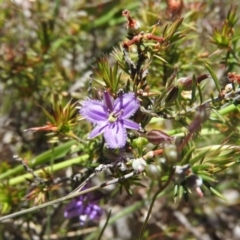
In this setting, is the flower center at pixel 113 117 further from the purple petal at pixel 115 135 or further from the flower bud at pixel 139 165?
the flower bud at pixel 139 165

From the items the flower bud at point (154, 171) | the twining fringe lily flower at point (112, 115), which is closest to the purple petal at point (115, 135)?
the twining fringe lily flower at point (112, 115)

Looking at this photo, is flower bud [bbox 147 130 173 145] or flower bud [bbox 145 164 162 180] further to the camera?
flower bud [bbox 147 130 173 145]

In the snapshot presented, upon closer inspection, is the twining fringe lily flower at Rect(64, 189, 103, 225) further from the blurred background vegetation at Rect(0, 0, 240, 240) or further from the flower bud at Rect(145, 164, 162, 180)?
the flower bud at Rect(145, 164, 162, 180)

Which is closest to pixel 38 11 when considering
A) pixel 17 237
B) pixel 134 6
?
pixel 134 6

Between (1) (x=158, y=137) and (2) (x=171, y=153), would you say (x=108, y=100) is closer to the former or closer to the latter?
(1) (x=158, y=137)

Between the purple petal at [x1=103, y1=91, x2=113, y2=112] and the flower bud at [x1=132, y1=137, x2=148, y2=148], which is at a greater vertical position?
the purple petal at [x1=103, y1=91, x2=113, y2=112]

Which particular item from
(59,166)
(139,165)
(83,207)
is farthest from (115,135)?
(83,207)

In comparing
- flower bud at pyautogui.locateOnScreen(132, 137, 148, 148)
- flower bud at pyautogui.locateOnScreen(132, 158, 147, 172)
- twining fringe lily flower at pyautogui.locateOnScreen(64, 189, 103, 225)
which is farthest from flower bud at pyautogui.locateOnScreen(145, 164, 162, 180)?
twining fringe lily flower at pyautogui.locateOnScreen(64, 189, 103, 225)

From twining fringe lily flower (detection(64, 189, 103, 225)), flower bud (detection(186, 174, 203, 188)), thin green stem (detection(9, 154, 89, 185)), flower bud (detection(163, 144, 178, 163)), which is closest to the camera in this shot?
flower bud (detection(163, 144, 178, 163))
